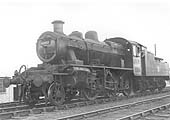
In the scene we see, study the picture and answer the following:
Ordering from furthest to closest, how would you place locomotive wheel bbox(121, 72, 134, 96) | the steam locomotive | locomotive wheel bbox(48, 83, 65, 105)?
1. locomotive wheel bbox(121, 72, 134, 96)
2. the steam locomotive
3. locomotive wheel bbox(48, 83, 65, 105)

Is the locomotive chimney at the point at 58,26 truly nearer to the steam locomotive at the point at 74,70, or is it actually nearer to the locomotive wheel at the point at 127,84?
the steam locomotive at the point at 74,70

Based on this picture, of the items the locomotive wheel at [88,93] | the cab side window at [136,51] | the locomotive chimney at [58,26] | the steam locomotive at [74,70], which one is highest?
Result: the locomotive chimney at [58,26]

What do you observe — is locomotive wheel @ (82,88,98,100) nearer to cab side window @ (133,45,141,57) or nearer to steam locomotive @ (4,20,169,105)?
steam locomotive @ (4,20,169,105)

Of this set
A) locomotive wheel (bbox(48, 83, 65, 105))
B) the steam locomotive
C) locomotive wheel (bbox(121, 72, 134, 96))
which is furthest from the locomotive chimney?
locomotive wheel (bbox(121, 72, 134, 96))

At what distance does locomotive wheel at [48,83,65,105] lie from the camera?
10.2 metres

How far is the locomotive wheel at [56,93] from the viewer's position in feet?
33.6

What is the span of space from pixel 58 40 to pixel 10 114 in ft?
13.2

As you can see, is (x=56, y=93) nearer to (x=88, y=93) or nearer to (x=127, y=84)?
(x=88, y=93)

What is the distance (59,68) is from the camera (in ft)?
35.9

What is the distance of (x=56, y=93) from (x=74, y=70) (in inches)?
48.7

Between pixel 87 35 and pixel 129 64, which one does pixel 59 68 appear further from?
pixel 129 64

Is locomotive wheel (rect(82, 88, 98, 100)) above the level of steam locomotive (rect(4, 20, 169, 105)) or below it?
below

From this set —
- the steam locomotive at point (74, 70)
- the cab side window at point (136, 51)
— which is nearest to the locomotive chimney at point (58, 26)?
the steam locomotive at point (74, 70)

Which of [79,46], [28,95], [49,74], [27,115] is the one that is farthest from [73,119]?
[79,46]
